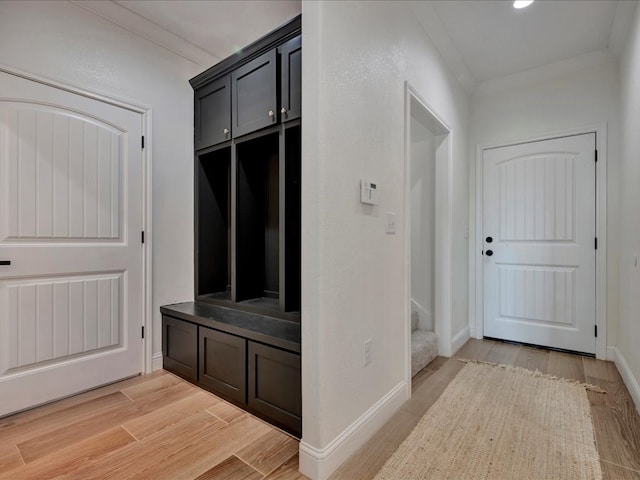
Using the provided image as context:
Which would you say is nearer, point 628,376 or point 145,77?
point 628,376

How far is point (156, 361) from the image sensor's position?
2.61 m

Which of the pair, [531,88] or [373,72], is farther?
[531,88]

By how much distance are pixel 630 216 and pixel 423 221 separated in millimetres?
1473

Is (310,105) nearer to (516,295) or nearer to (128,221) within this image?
(128,221)

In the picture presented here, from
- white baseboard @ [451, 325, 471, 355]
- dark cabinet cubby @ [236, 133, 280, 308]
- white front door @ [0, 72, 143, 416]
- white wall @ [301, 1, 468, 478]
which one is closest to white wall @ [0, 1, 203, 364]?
white front door @ [0, 72, 143, 416]

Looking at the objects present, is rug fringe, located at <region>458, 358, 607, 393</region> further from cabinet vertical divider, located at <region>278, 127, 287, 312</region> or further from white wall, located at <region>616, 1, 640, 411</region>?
cabinet vertical divider, located at <region>278, 127, 287, 312</region>

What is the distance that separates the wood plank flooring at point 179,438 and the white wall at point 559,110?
153 centimetres

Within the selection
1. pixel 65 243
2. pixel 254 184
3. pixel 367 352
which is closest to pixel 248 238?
pixel 254 184

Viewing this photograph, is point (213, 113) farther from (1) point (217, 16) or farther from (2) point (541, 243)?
(2) point (541, 243)

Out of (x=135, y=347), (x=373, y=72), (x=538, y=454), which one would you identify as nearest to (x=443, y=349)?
(x=538, y=454)

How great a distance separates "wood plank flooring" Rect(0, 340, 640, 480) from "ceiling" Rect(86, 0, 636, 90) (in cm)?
263

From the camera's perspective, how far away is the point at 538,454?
62.7 inches

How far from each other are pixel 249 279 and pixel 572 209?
3.02m

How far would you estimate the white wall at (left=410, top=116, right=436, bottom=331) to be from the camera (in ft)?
10.1
